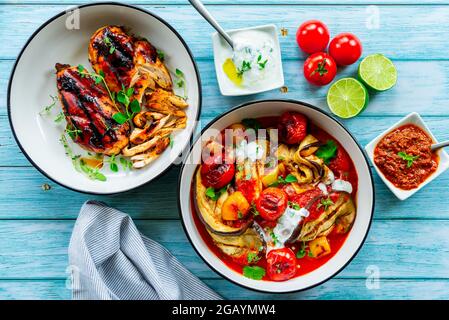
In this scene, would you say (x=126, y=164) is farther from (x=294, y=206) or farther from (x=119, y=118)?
(x=294, y=206)

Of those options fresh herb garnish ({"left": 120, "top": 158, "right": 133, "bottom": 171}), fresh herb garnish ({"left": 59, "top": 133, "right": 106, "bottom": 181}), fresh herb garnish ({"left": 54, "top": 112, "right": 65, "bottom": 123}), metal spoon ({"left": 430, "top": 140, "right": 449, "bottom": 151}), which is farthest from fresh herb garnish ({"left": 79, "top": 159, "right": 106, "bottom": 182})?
metal spoon ({"left": 430, "top": 140, "right": 449, "bottom": 151})

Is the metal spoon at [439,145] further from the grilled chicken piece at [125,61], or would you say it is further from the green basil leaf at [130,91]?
the green basil leaf at [130,91]

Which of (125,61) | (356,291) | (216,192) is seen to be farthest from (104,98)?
(356,291)

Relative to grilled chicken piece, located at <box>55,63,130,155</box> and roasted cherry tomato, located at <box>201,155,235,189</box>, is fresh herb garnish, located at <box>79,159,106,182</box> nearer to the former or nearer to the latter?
grilled chicken piece, located at <box>55,63,130,155</box>
